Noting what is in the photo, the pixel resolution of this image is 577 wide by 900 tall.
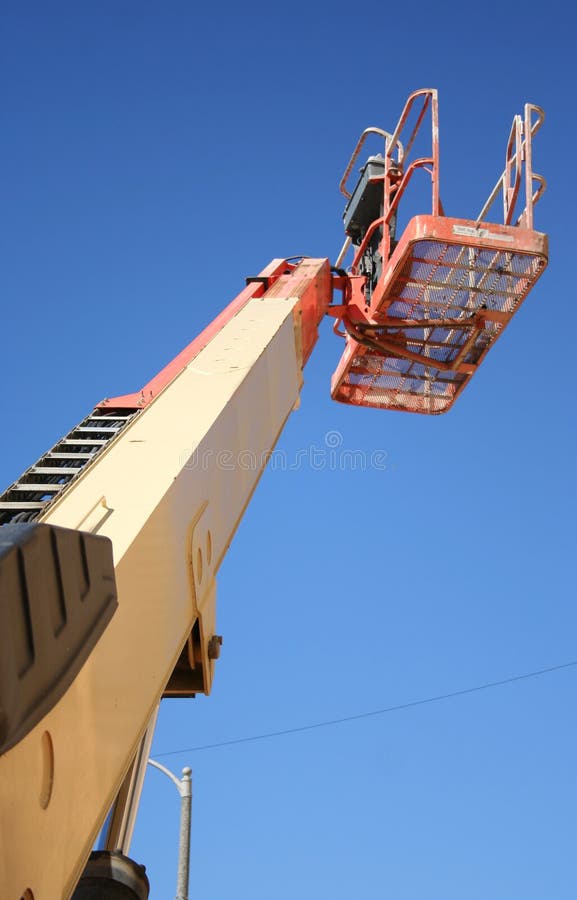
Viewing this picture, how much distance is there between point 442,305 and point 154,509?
418cm

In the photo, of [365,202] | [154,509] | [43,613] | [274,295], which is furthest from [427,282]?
[43,613]

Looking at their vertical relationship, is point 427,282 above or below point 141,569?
above

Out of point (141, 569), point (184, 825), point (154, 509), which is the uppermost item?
point (154, 509)

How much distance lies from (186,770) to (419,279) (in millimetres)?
6618

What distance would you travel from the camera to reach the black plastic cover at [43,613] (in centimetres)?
194

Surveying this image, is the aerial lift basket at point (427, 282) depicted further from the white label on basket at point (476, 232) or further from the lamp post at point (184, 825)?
the lamp post at point (184, 825)

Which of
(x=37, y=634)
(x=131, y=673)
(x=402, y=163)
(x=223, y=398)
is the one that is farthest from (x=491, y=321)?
(x=37, y=634)

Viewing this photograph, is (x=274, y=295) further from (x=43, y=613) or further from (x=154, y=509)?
(x=43, y=613)

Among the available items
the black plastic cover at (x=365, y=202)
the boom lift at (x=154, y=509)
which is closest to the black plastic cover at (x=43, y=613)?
the boom lift at (x=154, y=509)

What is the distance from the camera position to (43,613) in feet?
6.79

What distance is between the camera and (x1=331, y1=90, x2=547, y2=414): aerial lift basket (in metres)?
6.11

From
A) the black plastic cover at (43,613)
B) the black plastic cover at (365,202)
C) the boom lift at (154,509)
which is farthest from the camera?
the black plastic cover at (365,202)

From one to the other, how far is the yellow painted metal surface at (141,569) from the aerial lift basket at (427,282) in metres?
1.85

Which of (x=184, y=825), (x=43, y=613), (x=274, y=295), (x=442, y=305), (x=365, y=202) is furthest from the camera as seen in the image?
(x=184, y=825)
